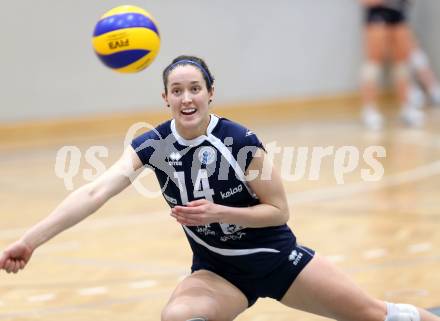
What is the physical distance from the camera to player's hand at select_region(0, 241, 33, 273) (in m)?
3.76

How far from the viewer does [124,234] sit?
23.7ft

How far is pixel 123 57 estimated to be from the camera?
4895mm

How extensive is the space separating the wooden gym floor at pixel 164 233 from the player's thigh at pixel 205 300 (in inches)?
44.1

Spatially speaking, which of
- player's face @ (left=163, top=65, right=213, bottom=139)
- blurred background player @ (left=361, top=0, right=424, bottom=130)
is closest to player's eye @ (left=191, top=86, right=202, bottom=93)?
player's face @ (left=163, top=65, right=213, bottom=139)

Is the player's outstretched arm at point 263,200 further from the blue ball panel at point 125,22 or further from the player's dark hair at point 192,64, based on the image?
the blue ball panel at point 125,22

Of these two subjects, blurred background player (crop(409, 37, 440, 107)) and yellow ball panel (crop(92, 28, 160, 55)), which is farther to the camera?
blurred background player (crop(409, 37, 440, 107))

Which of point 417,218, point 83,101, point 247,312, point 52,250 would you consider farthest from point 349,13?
point 247,312

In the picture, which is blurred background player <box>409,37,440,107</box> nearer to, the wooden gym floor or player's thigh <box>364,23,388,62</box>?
player's thigh <box>364,23,388,62</box>

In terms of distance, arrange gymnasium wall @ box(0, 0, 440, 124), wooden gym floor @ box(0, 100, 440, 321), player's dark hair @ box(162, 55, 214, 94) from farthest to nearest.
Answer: gymnasium wall @ box(0, 0, 440, 124), wooden gym floor @ box(0, 100, 440, 321), player's dark hair @ box(162, 55, 214, 94)

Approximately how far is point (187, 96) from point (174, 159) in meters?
0.33

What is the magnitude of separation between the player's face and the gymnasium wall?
7846 millimetres

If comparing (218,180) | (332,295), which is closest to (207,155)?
(218,180)

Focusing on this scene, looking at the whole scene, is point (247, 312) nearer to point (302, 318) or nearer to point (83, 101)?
point (302, 318)

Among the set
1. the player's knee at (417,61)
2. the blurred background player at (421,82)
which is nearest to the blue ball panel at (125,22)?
the blurred background player at (421,82)
